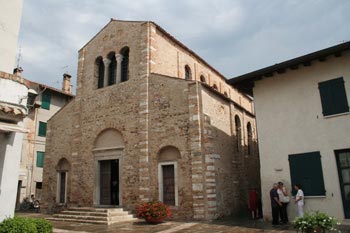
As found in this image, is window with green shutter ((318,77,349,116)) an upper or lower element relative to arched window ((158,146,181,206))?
upper

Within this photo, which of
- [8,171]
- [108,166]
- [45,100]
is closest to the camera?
[8,171]

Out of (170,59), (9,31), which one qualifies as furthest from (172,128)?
(9,31)

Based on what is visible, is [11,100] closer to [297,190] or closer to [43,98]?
[297,190]

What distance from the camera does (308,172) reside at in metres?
10.8

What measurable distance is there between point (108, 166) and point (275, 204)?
8845mm

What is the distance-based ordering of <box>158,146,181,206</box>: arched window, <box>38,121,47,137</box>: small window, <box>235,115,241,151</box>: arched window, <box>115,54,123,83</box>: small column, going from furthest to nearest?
<box>38,121,47,137</box>: small window, <box>115,54,123,83</box>: small column, <box>235,115,241,151</box>: arched window, <box>158,146,181,206</box>: arched window

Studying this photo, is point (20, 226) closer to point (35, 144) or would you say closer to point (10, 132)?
point (10, 132)

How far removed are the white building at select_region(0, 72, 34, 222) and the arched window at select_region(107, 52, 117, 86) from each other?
9057mm

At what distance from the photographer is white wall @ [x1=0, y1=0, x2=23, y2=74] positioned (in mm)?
8922

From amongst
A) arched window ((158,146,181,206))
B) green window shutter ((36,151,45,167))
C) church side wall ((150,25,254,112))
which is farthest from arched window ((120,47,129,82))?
green window shutter ((36,151,45,167))

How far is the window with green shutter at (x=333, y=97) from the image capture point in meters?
10.4

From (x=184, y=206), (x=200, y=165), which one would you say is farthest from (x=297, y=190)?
(x=184, y=206)

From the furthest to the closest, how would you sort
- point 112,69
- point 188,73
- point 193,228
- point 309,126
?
point 188,73
point 112,69
point 309,126
point 193,228

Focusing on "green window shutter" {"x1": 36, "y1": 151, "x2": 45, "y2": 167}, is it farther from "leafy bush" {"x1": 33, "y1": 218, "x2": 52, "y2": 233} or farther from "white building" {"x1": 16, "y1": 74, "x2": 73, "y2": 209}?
"leafy bush" {"x1": 33, "y1": 218, "x2": 52, "y2": 233}
